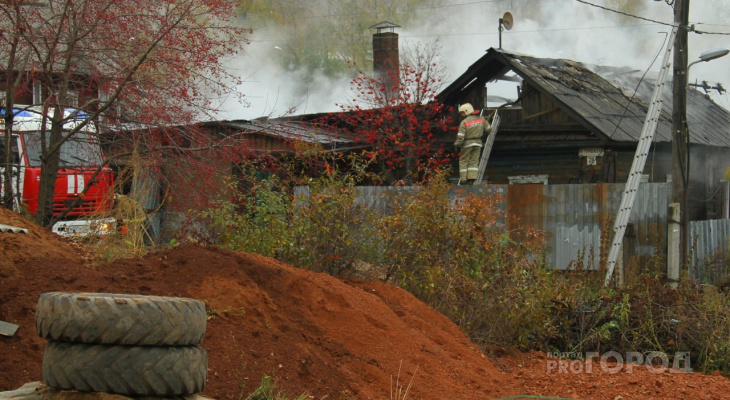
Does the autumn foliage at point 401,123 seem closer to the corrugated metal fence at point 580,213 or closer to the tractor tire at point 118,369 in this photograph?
the corrugated metal fence at point 580,213

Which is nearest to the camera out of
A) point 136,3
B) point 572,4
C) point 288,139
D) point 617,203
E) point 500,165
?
point 136,3

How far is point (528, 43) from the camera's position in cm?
3769

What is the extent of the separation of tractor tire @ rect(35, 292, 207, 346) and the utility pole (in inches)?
431

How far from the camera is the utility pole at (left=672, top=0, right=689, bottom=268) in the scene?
14227 mm

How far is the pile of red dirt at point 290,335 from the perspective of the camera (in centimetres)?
634

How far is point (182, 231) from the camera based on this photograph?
10914mm

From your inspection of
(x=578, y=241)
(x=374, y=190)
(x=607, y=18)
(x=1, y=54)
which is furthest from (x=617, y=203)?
(x=607, y=18)

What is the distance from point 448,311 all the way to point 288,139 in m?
4.18

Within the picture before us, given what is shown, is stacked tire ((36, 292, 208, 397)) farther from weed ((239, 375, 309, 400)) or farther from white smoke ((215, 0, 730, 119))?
white smoke ((215, 0, 730, 119))

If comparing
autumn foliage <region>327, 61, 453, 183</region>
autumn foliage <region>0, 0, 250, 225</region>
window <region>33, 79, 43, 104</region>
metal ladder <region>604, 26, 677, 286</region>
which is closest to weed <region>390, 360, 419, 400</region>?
autumn foliage <region>0, 0, 250, 225</region>

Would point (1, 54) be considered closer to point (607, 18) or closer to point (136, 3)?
point (136, 3)

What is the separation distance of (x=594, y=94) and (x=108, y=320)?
1900 cm

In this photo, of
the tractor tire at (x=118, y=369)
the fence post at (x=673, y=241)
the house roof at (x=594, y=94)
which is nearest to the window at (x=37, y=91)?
the tractor tire at (x=118, y=369)

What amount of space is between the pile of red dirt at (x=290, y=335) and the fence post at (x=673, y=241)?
4.90 m
